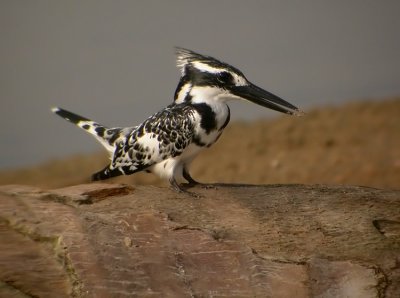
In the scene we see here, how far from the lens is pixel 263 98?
175 inches

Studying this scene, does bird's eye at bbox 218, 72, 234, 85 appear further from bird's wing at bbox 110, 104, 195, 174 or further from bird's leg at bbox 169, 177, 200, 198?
bird's leg at bbox 169, 177, 200, 198

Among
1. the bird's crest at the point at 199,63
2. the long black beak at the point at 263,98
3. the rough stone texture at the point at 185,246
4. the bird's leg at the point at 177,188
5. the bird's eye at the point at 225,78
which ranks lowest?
the rough stone texture at the point at 185,246

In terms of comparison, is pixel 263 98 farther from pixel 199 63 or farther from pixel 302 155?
pixel 302 155

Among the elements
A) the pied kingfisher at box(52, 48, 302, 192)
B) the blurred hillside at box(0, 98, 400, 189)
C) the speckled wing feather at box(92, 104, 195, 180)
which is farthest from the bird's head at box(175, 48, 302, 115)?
the blurred hillside at box(0, 98, 400, 189)

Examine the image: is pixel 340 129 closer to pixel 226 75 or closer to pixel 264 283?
pixel 226 75

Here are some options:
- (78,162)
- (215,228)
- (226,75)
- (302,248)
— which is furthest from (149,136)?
(78,162)

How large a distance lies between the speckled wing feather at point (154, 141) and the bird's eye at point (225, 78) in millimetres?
244

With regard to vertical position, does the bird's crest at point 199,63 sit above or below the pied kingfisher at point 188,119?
above

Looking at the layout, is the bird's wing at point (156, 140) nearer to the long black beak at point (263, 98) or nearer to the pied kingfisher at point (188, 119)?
the pied kingfisher at point (188, 119)

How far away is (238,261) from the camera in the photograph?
3604mm

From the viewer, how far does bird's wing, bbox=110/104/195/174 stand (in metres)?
4.34

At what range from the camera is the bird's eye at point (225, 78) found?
14.4 feet

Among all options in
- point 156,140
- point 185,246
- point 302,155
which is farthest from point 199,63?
point 302,155

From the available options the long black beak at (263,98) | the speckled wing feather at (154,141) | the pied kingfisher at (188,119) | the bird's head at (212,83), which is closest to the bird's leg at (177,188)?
the pied kingfisher at (188,119)
